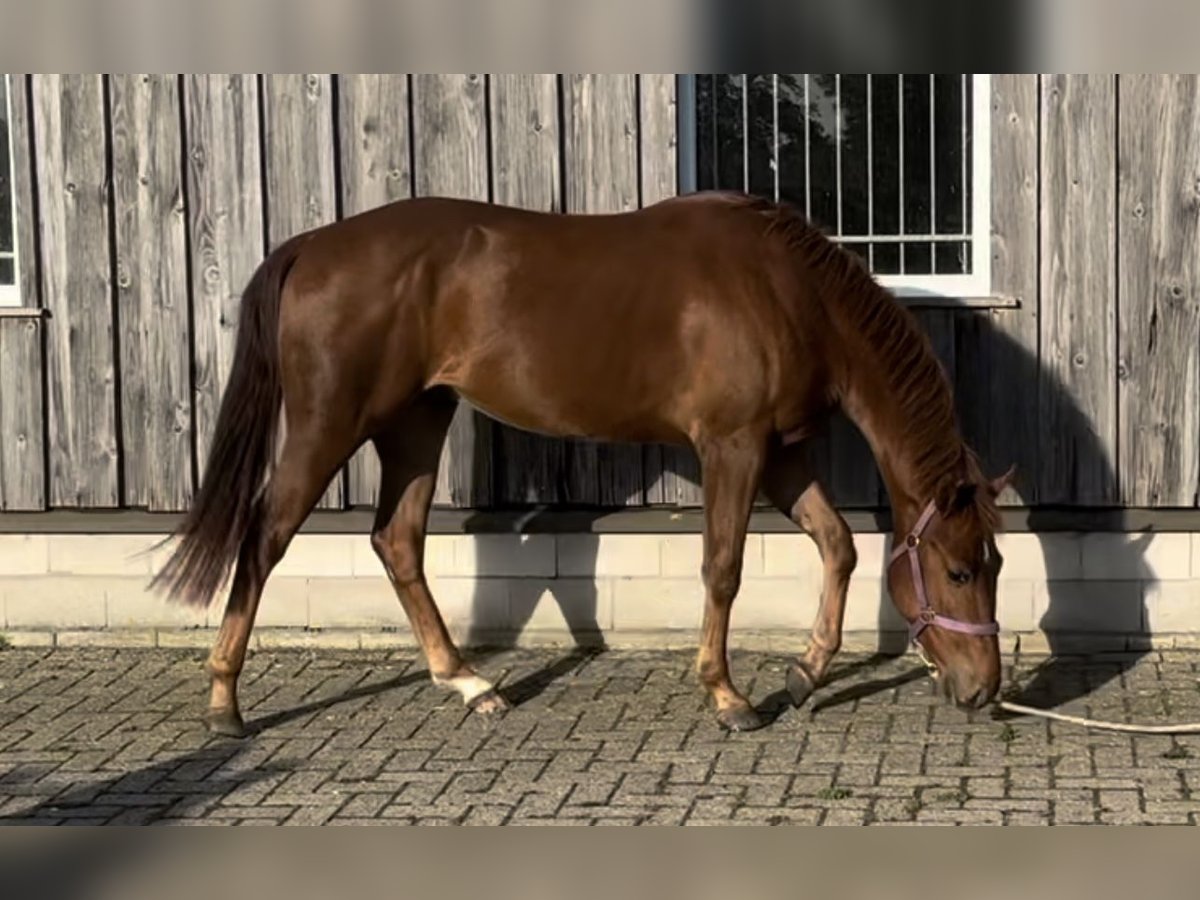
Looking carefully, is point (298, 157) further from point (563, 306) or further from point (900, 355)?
point (900, 355)

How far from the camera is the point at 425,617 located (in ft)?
21.6

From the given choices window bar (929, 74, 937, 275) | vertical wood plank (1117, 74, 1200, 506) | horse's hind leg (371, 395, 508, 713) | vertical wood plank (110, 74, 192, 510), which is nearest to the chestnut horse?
horse's hind leg (371, 395, 508, 713)

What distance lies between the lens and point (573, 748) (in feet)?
19.3

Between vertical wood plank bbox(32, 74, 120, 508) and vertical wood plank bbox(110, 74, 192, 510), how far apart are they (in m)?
→ 0.06

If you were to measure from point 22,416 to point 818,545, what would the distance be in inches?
133

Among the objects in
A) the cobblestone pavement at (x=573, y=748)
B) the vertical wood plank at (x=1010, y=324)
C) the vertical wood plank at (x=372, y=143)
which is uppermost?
the vertical wood plank at (x=372, y=143)

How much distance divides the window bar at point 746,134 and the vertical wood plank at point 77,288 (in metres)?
2.61

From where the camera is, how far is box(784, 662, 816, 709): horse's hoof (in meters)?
6.29

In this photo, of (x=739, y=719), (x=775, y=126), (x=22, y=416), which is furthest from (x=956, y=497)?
(x=22, y=416)

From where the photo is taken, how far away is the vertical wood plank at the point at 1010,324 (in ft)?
23.2

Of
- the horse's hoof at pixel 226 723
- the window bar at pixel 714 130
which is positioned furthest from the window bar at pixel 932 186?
the horse's hoof at pixel 226 723

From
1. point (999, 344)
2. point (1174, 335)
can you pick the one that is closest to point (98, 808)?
point (999, 344)

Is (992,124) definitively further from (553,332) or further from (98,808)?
(98,808)

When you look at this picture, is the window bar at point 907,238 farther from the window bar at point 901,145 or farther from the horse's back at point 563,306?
the horse's back at point 563,306
